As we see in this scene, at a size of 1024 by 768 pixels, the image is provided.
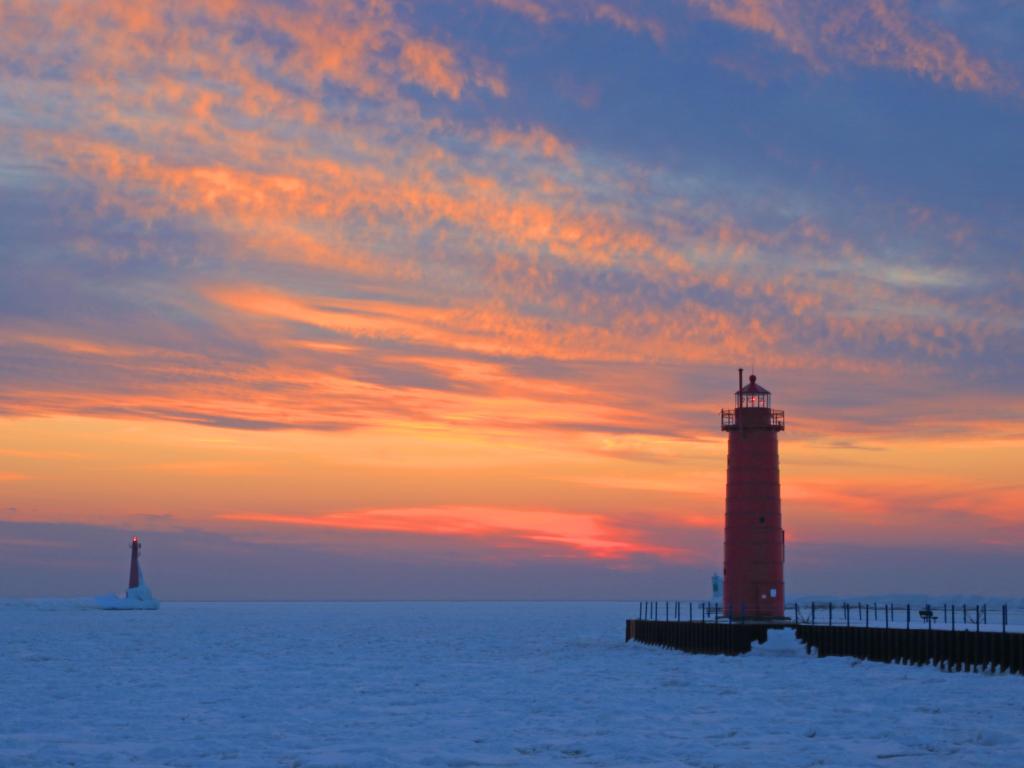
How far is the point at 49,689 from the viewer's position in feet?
130

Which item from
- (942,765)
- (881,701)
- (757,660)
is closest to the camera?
(942,765)

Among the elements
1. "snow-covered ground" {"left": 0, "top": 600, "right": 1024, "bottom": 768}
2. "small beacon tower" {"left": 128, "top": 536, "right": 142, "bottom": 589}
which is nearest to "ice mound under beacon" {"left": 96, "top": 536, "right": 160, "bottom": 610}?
"small beacon tower" {"left": 128, "top": 536, "right": 142, "bottom": 589}

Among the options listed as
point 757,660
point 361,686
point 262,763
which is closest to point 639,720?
point 262,763

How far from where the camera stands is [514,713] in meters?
32.2

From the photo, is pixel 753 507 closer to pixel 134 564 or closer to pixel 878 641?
pixel 878 641

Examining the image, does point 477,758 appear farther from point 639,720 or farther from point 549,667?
point 549,667

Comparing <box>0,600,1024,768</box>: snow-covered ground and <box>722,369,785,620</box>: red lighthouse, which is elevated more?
<box>722,369,785,620</box>: red lighthouse

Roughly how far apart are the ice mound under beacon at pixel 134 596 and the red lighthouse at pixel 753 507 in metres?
102

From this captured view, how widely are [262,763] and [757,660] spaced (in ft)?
104

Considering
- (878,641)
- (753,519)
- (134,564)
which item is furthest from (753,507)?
(134,564)

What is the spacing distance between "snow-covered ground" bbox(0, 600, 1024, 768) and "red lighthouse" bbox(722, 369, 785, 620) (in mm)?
2177

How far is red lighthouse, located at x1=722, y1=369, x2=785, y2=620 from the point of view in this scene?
53312 millimetres

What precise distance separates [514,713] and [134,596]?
469 ft

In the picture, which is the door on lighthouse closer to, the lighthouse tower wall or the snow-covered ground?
the lighthouse tower wall
